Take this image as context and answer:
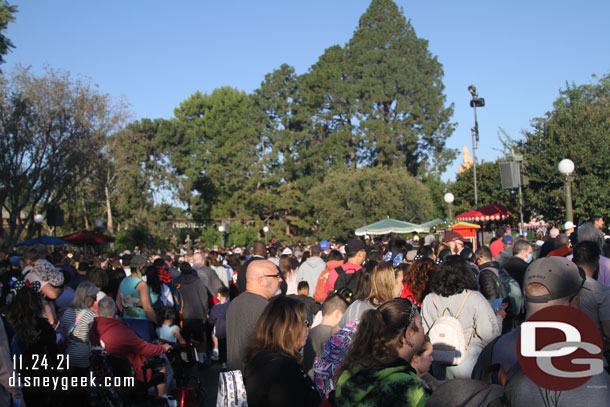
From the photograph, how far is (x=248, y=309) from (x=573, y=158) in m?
21.2

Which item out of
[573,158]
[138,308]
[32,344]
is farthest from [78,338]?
[573,158]

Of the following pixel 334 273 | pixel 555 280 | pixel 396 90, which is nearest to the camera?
pixel 555 280

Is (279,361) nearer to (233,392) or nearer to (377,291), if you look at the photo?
(233,392)

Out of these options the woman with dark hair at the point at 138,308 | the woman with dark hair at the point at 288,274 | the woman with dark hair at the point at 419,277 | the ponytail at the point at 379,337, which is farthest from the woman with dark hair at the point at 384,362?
the woman with dark hair at the point at 288,274

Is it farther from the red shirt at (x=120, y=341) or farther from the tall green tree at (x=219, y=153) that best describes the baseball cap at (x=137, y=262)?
the tall green tree at (x=219, y=153)

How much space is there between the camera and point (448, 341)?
14.1 ft

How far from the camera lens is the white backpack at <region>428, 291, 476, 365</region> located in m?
4.30

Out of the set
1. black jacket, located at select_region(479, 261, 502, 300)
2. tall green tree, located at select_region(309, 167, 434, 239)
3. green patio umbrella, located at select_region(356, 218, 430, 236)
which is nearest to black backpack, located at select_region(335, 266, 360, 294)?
black jacket, located at select_region(479, 261, 502, 300)

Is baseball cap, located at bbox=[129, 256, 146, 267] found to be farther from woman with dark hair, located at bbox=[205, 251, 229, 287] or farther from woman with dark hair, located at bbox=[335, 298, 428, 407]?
woman with dark hair, located at bbox=[335, 298, 428, 407]

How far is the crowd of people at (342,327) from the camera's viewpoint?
2746 millimetres

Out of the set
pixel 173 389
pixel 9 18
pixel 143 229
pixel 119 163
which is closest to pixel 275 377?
pixel 173 389

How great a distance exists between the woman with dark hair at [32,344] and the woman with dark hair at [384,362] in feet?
11.9

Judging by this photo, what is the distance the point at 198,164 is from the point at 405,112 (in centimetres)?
1882

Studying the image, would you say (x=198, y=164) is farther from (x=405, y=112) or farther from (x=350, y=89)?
(x=405, y=112)
